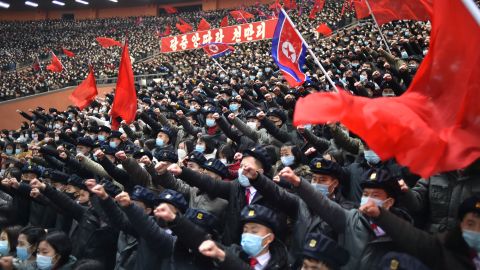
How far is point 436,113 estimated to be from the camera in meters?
2.35

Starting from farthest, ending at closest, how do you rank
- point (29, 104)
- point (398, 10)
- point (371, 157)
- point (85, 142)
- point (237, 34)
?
point (29, 104)
point (237, 34)
point (85, 142)
point (398, 10)
point (371, 157)

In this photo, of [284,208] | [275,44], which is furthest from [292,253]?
[275,44]

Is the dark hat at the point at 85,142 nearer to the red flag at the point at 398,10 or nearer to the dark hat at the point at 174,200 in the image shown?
the dark hat at the point at 174,200

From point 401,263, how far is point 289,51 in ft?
13.0

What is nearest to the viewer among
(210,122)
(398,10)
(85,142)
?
(398,10)

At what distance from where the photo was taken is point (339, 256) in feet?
7.57

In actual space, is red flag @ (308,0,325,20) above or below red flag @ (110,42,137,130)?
above

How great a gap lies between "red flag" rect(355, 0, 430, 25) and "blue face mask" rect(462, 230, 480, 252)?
10.9 ft

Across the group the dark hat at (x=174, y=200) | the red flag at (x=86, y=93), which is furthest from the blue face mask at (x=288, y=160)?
the red flag at (x=86, y=93)

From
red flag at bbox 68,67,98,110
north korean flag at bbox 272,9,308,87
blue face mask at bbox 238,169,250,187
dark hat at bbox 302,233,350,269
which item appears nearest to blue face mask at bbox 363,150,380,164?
blue face mask at bbox 238,169,250,187

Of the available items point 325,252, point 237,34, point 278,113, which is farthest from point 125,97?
point 237,34

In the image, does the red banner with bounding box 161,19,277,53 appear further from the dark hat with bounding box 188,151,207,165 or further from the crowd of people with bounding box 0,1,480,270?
the dark hat with bounding box 188,151,207,165

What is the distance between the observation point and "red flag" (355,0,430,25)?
5031mm

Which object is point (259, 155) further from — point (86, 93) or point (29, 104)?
point (29, 104)
